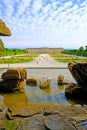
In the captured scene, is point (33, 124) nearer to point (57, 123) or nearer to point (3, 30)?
point (57, 123)

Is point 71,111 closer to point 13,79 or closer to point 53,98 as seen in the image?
point 53,98

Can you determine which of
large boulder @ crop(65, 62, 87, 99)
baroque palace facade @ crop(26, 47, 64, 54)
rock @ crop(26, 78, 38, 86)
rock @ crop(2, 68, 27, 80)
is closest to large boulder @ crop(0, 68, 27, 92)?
rock @ crop(2, 68, 27, 80)

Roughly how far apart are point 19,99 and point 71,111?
521cm

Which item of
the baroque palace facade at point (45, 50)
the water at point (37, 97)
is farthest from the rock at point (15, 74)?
the baroque palace facade at point (45, 50)

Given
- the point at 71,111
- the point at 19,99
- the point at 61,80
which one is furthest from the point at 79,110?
the point at 61,80

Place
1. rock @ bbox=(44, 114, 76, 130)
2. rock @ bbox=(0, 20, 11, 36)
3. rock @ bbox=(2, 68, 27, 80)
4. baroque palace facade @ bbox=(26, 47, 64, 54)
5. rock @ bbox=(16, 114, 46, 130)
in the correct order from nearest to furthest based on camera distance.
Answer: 1. rock @ bbox=(0, 20, 11, 36)
2. rock @ bbox=(44, 114, 76, 130)
3. rock @ bbox=(16, 114, 46, 130)
4. rock @ bbox=(2, 68, 27, 80)
5. baroque palace facade @ bbox=(26, 47, 64, 54)

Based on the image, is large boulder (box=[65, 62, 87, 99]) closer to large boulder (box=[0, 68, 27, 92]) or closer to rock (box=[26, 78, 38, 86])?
large boulder (box=[0, 68, 27, 92])

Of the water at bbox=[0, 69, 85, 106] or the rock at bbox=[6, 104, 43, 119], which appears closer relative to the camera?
the rock at bbox=[6, 104, 43, 119]

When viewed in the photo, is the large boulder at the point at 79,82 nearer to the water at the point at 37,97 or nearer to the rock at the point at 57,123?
the water at the point at 37,97

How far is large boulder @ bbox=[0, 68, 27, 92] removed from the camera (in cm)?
1294

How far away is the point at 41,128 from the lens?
525 cm

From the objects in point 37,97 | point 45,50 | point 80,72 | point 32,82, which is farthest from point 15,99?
point 45,50

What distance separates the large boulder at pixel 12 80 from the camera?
42.4 feet

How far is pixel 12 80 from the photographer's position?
1300cm
